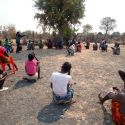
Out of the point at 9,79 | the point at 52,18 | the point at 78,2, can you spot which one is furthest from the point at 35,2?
the point at 9,79

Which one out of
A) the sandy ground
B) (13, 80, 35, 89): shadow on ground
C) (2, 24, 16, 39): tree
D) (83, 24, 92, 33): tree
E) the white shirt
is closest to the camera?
the sandy ground

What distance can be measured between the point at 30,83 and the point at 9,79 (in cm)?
116

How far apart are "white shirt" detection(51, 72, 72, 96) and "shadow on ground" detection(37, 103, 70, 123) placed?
40 cm

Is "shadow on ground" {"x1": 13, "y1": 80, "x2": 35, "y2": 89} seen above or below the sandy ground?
above

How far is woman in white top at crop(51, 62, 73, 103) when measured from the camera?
339 inches

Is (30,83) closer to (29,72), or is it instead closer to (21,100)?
(29,72)

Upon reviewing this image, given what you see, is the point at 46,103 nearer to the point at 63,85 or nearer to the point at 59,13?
the point at 63,85

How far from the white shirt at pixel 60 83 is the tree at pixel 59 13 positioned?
81.8ft

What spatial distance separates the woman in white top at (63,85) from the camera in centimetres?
860

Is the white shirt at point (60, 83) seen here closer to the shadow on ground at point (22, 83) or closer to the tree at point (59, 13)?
the shadow on ground at point (22, 83)

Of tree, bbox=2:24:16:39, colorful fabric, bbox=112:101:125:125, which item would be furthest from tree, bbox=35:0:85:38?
colorful fabric, bbox=112:101:125:125

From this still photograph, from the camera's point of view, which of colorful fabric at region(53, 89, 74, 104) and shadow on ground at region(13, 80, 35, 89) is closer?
colorful fabric at region(53, 89, 74, 104)

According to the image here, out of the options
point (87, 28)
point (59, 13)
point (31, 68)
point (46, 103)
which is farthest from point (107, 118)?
point (87, 28)

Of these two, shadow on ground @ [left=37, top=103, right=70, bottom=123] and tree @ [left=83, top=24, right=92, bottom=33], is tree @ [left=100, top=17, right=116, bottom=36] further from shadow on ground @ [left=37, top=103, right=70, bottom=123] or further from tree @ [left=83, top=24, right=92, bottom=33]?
shadow on ground @ [left=37, top=103, right=70, bottom=123]
